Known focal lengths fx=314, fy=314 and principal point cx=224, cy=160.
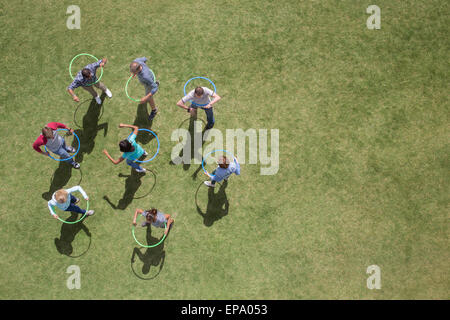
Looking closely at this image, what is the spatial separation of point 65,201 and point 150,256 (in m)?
3.13

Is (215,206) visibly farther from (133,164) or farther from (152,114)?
(152,114)

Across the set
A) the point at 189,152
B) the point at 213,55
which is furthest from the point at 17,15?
the point at 189,152

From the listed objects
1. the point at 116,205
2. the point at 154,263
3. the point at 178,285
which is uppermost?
the point at 116,205

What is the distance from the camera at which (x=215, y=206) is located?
10.4 m

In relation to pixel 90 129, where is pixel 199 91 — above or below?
above

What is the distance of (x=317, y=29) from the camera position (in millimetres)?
11469

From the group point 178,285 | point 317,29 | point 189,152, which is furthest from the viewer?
point 317,29

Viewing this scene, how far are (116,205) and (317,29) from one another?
9.44 m

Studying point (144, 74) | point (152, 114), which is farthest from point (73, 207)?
point (144, 74)

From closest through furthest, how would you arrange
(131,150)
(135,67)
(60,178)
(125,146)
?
(125,146) < (131,150) < (135,67) < (60,178)

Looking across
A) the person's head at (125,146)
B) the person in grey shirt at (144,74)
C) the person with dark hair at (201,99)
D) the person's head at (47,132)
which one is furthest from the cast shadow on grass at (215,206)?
the person's head at (47,132)

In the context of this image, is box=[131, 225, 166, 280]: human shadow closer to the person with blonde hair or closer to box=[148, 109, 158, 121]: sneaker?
the person with blonde hair

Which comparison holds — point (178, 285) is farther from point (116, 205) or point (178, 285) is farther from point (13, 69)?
point (13, 69)

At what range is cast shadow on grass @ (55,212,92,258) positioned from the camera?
33.5 ft
